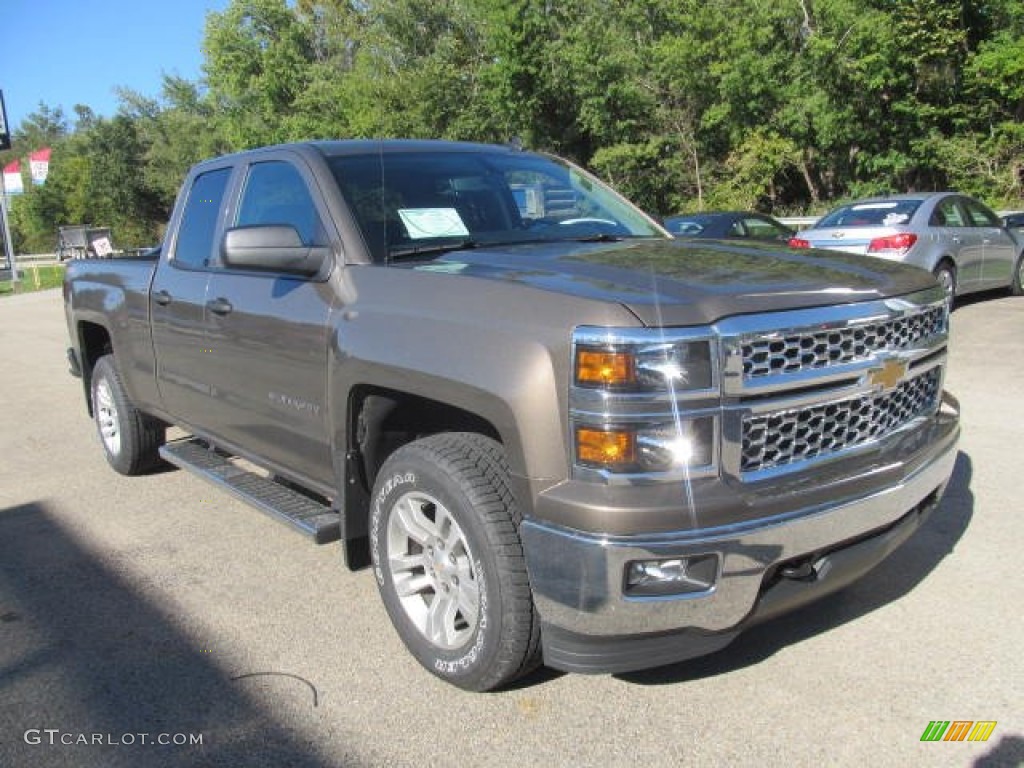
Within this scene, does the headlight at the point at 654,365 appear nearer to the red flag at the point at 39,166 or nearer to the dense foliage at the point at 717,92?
the dense foliage at the point at 717,92

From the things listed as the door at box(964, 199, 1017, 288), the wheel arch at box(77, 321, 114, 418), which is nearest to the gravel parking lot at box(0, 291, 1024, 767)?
the wheel arch at box(77, 321, 114, 418)

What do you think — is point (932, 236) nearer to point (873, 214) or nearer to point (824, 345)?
point (873, 214)

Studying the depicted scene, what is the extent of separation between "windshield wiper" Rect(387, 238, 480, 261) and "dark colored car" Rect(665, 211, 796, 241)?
32.4 feet

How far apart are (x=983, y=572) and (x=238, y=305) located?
3.54 m

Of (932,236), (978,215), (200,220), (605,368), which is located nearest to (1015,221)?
(978,215)

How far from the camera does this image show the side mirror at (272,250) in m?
3.36

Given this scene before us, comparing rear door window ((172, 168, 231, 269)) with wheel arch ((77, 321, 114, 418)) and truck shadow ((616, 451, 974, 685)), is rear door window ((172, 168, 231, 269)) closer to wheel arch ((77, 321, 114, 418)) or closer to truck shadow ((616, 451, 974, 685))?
wheel arch ((77, 321, 114, 418))

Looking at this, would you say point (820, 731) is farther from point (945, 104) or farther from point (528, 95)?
point (528, 95)

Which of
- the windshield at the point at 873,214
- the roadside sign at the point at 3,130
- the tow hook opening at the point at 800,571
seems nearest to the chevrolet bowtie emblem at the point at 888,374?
the tow hook opening at the point at 800,571

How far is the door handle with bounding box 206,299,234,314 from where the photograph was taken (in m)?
4.10

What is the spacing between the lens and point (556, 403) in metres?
2.49

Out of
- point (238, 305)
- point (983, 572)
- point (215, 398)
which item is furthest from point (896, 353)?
point (215, 398)

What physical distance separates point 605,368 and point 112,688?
7.31ft

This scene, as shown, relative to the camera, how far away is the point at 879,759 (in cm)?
256
